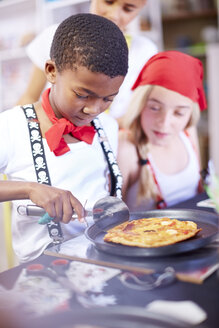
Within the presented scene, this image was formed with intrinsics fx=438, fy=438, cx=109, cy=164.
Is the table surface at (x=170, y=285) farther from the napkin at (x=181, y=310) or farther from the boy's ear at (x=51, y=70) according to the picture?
the boy's ear at (x=51, y=70)

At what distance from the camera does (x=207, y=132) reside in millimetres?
3590

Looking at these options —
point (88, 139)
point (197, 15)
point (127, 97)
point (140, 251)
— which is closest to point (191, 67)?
point (127, 97)

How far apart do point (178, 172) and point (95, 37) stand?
712mm

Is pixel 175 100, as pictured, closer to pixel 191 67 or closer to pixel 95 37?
pixel 191 67

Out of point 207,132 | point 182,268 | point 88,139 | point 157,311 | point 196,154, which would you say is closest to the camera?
point 157,311

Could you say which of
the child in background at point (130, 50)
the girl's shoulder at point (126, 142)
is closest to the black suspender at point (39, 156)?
the child in background at point (130, 50)

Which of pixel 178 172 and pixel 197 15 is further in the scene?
pixel 197 15

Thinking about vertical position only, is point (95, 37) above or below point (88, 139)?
above

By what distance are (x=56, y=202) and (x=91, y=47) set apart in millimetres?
306

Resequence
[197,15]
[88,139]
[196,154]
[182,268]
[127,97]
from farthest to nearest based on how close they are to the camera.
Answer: [197,15]
[196,154]
[127,97]
[88,139]
[182,268]

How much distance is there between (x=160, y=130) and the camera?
4.47 feet

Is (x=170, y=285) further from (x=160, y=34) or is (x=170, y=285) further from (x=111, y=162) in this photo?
(x=160, y=34)

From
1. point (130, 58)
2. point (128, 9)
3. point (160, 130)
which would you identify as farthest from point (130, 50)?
point (160, 130)

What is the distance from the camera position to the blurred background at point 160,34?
2.57 metres
